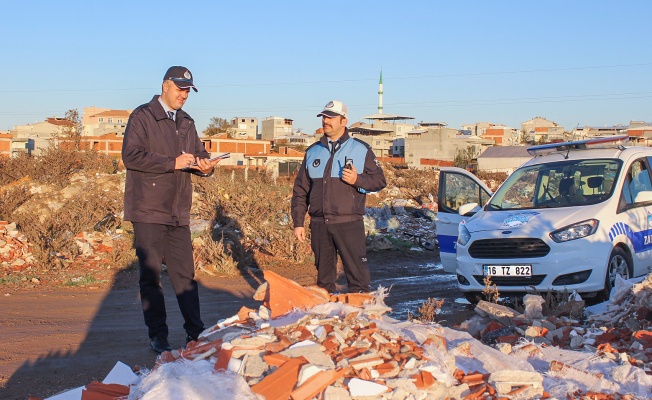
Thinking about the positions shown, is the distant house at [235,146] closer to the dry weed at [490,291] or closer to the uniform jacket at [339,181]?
the dry weed at [490,291]

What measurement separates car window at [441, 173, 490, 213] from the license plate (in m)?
1.44

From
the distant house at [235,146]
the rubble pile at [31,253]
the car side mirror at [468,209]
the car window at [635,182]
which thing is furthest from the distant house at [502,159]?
the car side mirror at [468,209]

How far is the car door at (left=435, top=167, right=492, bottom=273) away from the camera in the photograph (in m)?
9.49

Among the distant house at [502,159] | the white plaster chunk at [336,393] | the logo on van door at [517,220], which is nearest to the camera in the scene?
the white plaster chunk at [336,393]

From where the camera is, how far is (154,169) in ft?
19.3

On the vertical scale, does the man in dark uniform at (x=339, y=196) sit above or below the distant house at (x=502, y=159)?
above

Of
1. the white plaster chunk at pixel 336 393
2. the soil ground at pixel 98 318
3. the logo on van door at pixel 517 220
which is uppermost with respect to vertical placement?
the logo on van door at pixel 517 220

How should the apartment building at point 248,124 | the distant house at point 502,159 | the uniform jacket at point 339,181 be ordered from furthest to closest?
1. the apartment building at point 248,124
2. the distant house at point 502,159
3. the uniform jacket at point 339,181

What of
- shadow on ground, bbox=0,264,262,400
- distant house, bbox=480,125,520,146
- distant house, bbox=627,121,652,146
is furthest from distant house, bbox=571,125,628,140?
distant house, bbox=480,125,520,146

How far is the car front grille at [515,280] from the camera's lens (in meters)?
8.08

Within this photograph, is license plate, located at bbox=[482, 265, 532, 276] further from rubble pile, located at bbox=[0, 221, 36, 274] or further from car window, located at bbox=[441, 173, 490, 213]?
rubble pile, located at bbox=[0, 221, 36, 274]

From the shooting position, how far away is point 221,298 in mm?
9234

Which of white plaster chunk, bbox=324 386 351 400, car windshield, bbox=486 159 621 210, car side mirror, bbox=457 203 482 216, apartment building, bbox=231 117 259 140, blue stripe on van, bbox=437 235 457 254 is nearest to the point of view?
white plaster chunk, bbox=324 386 351 400

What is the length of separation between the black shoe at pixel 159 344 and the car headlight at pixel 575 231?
13.9 ft
